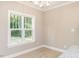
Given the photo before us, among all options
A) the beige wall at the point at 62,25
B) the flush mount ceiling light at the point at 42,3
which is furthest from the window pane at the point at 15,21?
the beige wall at the point at 62,25

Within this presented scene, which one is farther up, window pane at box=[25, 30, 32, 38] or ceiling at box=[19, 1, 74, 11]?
ceiling at box=[19, 1, 74, 11]

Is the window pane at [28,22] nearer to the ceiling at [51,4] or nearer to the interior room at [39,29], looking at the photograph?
the interior room at [39,29]

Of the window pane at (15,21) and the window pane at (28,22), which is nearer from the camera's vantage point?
the window pane at (15,21)

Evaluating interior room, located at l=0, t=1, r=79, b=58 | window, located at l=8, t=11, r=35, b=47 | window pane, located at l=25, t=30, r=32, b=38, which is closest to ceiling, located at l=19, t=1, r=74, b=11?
interior room, located at l=0, t=1, r=79, b=58

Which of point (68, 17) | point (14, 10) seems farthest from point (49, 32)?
point (14, 10)

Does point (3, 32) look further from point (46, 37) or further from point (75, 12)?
point (75, 12)

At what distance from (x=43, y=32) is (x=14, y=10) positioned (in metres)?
0.66

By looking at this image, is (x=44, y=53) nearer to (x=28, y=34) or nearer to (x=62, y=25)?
(x=28, y=34)

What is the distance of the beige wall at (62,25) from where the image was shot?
1909 mm

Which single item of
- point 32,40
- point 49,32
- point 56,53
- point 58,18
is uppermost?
point 58,18

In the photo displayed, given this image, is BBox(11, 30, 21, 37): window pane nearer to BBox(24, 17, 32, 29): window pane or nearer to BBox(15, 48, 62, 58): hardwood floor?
BBox(24, 17, 32, 29): window pane

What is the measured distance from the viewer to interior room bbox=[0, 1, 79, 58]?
1764 millimetres

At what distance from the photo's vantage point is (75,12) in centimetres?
191

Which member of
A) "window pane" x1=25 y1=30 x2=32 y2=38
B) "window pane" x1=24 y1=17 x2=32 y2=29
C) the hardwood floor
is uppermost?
"window pane" x1=24 y1=17 x2=32 y2=29
